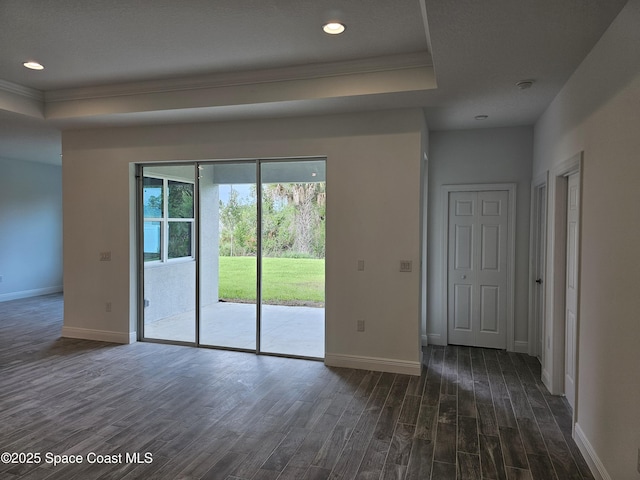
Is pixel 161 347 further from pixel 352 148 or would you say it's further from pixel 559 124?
pixel 559 124

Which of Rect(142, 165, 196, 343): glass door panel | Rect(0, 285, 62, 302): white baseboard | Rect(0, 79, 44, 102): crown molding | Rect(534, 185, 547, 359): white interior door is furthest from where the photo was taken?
Rect(0, 285, 62, 302): white baseboard

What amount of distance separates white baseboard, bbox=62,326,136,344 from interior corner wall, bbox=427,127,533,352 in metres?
3.82

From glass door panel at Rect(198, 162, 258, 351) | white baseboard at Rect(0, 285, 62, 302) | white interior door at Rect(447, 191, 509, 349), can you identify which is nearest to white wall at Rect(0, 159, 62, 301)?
white baseboard at Rect(0, 285, 62, 302)

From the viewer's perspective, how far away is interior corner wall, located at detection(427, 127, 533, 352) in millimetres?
4996

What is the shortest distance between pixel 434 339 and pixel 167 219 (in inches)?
147

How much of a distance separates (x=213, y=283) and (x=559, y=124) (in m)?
4.03

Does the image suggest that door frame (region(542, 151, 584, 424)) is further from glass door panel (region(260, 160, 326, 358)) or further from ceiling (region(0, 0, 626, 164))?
glass door panel (region(260, 160, 326, 358))

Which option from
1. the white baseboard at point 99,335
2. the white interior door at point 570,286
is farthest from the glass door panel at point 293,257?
the white interior door at point 570,286

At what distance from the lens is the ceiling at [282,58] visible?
2.61 m

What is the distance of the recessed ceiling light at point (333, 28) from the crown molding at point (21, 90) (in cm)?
352

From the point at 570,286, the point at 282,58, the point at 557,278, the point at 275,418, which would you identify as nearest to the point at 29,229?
the point at 282,58

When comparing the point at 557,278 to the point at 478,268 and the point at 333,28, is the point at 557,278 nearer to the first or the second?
the point at 478,268

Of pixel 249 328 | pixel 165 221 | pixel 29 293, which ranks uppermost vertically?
pixel 165 221

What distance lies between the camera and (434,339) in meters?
5.34
